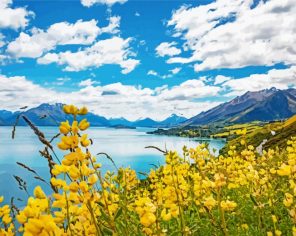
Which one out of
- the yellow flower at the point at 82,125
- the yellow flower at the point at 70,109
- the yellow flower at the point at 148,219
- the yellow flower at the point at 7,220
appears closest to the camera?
the yellow flower at the point at 148,219

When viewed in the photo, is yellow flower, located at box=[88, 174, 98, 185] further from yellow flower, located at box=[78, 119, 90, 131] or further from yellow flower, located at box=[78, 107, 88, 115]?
yellow flower, located at box=[78, 107, 88, 115]

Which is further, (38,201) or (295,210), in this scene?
(295,210)

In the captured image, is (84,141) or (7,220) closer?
(84,141)

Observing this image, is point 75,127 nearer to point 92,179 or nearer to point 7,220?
point 92,179

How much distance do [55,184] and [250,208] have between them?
589 cm

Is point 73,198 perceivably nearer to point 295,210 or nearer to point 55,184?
point 55,184

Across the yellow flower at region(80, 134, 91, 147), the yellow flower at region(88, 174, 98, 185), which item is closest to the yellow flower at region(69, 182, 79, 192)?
the yellow flower at region(88, 174, 98, 185)

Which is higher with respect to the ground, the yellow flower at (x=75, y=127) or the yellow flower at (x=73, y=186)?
the yellow flower at (x=75, y=127)

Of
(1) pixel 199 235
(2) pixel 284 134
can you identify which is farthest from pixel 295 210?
(2) pixel 284 134

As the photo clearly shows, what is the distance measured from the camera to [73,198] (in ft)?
8.36

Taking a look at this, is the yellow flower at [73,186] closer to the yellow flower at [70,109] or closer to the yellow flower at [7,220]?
the yellow flower at [70,109]

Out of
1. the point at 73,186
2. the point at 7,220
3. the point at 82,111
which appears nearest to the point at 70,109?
the point at 82,111

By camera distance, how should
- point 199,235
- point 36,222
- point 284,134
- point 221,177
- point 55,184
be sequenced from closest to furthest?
point 36,222, point 55,184, point 221,177, point 199,235, point 284,134

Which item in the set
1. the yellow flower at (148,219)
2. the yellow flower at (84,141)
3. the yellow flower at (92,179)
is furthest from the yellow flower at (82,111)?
the yellow flower at (148,219)
